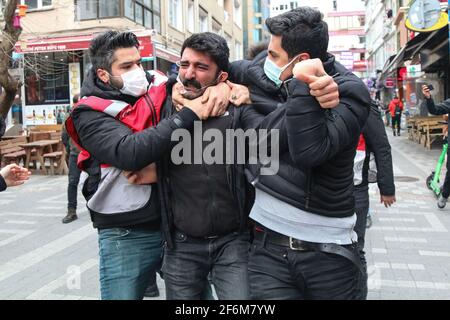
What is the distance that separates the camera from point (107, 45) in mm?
2332

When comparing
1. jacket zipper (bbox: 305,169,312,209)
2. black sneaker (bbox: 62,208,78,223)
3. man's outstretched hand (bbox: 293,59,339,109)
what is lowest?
black sneaker (bbox: 62,208,78,223)

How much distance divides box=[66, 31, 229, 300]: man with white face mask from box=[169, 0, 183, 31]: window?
71.0 feet

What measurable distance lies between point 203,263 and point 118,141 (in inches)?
27.2

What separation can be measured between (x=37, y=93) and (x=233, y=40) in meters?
19.7

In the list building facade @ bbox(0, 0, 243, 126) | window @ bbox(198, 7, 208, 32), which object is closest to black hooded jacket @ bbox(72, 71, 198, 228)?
building facade @ bbox(0, 0, 243, 126)

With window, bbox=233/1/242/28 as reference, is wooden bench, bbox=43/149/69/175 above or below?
below

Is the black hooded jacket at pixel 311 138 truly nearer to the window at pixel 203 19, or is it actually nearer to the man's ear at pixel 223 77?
the man's ear at pixel 223 77

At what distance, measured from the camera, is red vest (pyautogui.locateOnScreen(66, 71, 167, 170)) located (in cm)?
222

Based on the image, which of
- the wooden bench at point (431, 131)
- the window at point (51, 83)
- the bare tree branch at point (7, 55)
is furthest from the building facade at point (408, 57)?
the window at point (51, 83)

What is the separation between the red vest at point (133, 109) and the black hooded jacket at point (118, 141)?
27 mm

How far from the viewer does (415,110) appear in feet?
80.0

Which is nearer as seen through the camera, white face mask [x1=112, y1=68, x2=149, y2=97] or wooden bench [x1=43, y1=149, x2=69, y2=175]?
white face mask [x1=112, y1=68, x2=149, y2=97]

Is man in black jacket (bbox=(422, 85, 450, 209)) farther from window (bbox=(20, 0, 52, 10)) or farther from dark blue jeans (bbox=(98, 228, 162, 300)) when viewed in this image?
window (bbox=(20, 0, 52, 10))

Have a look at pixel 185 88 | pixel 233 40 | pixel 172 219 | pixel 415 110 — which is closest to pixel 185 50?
pixel 185 88
